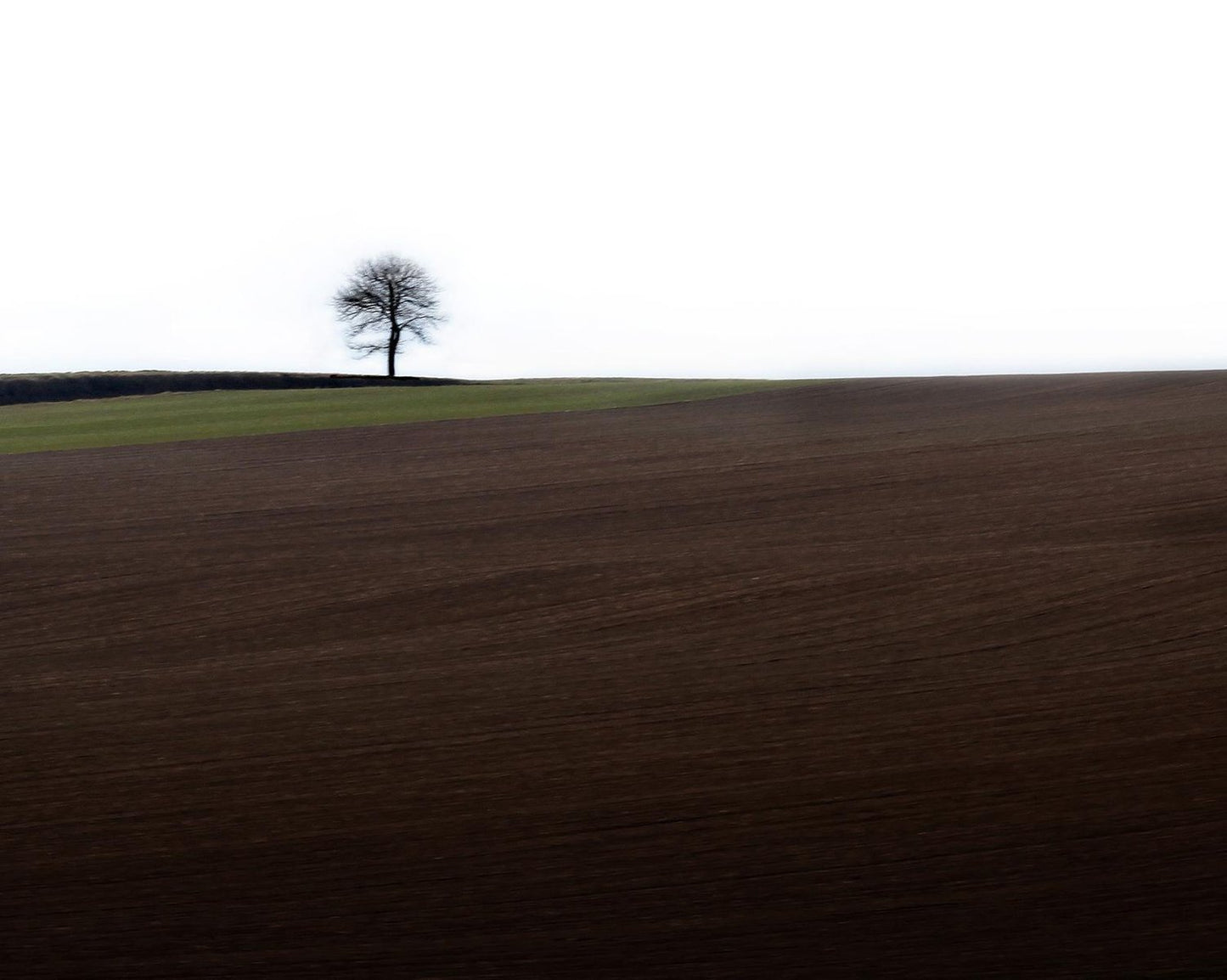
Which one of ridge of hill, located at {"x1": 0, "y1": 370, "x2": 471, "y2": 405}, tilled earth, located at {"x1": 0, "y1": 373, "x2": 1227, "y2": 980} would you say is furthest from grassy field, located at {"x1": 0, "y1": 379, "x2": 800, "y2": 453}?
ridge of hill, located at {"x1": 0, "y1": 370, "x2": 471, "y2": 405}

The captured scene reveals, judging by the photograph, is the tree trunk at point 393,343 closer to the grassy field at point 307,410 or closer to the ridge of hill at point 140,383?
the ridge of hill at point 140,383

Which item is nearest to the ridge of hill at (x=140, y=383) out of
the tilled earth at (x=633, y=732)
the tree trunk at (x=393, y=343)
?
the tree trunk at (x=393, y=343)

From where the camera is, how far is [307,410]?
1143cm

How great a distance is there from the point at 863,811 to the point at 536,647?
1566 millimetres

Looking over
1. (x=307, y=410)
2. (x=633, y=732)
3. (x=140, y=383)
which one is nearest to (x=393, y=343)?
(x=140, y=383)

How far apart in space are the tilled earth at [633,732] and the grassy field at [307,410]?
3.64m

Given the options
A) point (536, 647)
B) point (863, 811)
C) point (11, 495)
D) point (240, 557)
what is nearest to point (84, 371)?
point (11, 495)

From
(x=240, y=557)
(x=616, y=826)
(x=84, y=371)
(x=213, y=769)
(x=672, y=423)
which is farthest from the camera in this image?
(x=84, y=371)

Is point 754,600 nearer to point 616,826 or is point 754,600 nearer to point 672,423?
point 616,826

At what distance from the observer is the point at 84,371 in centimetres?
2261

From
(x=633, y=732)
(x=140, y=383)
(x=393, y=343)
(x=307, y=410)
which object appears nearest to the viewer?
(x=633, y=732)

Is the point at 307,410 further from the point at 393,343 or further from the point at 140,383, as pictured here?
the point at 393,343

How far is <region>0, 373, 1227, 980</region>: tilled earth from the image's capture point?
2.82 meters

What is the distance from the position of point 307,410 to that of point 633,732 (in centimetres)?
871
